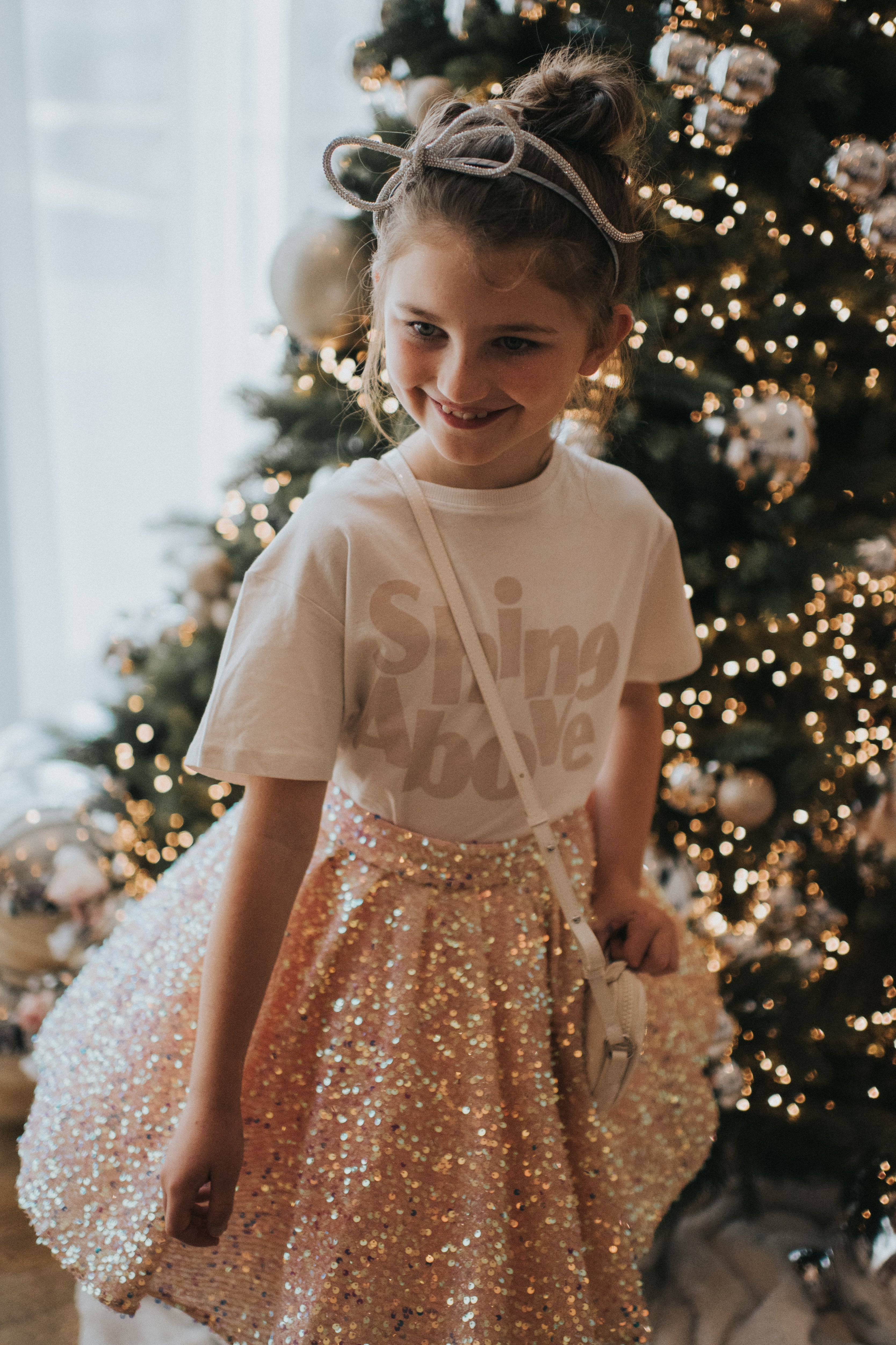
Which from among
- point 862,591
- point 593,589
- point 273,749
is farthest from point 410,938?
point 862,591

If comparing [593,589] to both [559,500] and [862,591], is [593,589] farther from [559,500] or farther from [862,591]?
[862,591]

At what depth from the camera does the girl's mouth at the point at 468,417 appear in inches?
26.1

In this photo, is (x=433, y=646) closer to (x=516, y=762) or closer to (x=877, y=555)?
(x=516, y=762)

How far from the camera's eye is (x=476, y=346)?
0.63 metres

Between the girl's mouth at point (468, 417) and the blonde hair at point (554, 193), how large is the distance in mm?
87

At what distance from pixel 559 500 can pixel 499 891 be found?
0.30 metres

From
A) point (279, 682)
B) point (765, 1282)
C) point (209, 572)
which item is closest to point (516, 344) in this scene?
point (279, 682)

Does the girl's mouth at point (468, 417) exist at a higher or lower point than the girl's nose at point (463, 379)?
lower

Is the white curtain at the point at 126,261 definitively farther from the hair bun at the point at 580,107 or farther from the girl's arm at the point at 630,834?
the hair bun at the point at 580,107

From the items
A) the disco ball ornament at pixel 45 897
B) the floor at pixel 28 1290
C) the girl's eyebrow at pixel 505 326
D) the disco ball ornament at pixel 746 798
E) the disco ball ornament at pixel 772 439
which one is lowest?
the floor at pixel 28 1290

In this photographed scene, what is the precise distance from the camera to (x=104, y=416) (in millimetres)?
1776

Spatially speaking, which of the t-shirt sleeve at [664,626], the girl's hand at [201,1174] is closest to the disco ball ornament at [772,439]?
the t-shirt sleeve at [664,626]

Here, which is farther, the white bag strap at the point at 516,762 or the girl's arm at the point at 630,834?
the girl's arm at the point at 630,834

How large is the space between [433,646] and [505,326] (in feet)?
0.70
